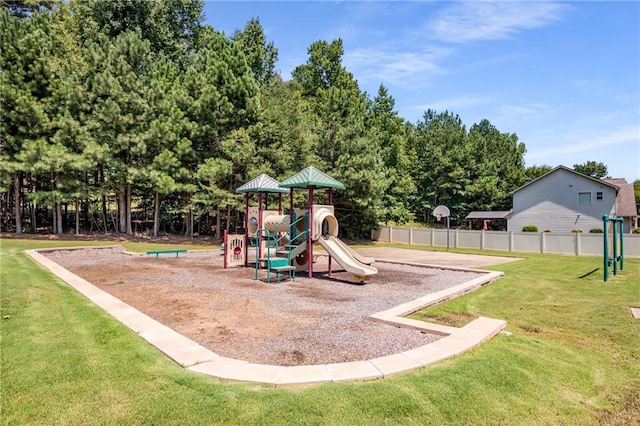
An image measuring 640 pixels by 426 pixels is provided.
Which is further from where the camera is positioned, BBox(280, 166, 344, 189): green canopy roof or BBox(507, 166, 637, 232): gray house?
BBox(507, 166, 637, 232): gray house

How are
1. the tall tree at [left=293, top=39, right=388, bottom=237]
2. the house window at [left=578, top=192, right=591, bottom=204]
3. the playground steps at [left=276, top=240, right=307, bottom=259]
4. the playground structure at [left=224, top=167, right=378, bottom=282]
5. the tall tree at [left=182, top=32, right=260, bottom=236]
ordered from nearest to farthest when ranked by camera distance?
1. the playground structure at [left=224, top=167, right=378, bottom=282]
2. the playground steps at [left=276, top=240, right=307, bottom=259]
3. the tall tree at [left=182, top=32, right=260, bottom=236]
4. the tall tree at [left=293, top=39, right=388, bottom=237]
5. the house window at [left=578, top=192, right=591, bottom=204]

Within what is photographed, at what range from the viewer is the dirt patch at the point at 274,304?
4.77 meters

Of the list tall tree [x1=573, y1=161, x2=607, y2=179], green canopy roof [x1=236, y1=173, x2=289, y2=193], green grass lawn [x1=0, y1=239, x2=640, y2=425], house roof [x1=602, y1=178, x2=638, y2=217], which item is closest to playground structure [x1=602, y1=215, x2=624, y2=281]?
green grass lawn [x1=0, y1=239, x2=640, y2=425]

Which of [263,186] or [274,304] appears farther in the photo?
[263,186]

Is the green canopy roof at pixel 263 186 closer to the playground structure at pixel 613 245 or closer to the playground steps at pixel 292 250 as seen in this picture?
the playground steps at pixel 292 250

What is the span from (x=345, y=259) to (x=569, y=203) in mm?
26376

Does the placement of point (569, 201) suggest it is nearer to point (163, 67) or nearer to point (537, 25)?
point (537, 25)

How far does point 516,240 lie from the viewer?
22.8 m

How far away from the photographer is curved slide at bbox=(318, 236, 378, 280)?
9805 mm

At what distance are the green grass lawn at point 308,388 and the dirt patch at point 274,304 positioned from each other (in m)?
0.94

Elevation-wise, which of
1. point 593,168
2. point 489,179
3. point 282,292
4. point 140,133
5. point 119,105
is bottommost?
point 282,292

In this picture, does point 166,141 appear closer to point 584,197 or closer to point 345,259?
point 345,259

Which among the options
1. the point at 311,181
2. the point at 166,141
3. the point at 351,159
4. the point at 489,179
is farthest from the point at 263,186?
the point at 489,179

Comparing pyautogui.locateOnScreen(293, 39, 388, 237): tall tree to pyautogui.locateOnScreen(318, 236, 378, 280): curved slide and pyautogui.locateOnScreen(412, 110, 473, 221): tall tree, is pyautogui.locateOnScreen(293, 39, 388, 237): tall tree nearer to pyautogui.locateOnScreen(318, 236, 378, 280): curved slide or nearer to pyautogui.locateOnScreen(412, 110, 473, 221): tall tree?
pyautogui.locateOnScreen(318, 236, 378, 280): curved slide
